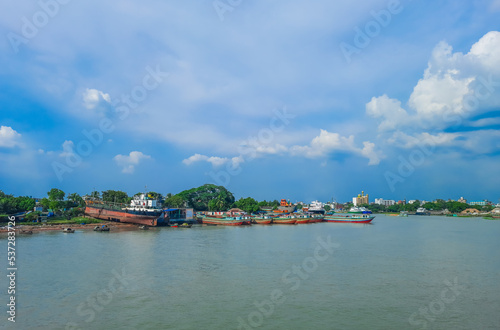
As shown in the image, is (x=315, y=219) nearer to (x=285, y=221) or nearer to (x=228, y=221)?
(x=285, y=221)

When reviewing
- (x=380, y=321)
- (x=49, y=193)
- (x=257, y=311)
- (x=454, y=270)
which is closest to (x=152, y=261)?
(x=257, y=311)

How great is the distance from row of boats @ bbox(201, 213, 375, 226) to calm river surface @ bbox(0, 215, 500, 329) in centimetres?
3354

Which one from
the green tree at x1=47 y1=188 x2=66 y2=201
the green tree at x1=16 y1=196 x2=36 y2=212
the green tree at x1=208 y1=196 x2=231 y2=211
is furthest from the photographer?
the green tree at x1=208 y1=196 x2=231 y2=211

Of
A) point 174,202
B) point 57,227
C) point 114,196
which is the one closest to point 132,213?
point 57,227

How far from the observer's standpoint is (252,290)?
13961 mm

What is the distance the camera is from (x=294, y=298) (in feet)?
42.5

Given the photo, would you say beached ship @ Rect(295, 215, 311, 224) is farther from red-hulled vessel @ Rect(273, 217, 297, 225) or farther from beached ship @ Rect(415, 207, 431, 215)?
beached ship @ Rect(415, 207, 431, 215)

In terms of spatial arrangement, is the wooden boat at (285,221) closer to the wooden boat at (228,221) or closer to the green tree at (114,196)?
the wooden boat at (228,221)

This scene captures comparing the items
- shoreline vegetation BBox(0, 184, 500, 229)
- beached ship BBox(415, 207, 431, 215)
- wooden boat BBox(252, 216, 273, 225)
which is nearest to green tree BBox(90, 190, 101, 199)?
shoreline vegetation BBox(0, 184, 500, 229)

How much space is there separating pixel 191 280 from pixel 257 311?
5.00 metres

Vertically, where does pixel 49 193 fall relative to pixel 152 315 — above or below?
above

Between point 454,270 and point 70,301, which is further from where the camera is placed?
point 454,270

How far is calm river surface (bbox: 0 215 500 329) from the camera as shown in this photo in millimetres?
10734

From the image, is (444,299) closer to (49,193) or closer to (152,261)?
(152,261)
